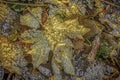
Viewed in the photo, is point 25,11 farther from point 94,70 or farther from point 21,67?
point 94,70

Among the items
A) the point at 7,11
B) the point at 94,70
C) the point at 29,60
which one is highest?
the point at 7,11

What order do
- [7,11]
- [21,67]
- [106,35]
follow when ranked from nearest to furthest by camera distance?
1. [21,67]
2. [7,11]
3. [106,35]

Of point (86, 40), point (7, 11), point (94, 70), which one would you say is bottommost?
point (94, 70)

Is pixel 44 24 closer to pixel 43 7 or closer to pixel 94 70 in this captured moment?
pixel 43 7

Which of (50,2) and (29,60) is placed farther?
(50,2)

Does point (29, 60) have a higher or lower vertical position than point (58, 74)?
higher

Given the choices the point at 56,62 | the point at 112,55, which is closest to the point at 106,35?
the point at 112,55

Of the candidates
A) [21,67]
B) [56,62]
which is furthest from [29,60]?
[56,62]

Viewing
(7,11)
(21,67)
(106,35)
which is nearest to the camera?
(21,67)

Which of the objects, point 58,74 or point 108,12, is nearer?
point 58,74
